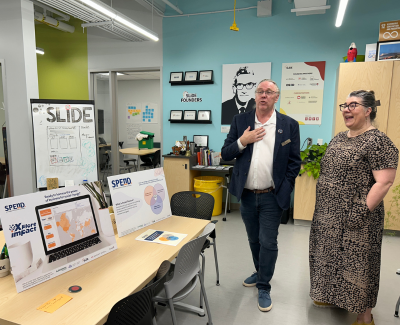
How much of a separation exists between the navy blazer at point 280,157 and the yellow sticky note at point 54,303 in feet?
4.78

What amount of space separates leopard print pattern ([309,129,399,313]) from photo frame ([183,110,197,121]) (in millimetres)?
3428

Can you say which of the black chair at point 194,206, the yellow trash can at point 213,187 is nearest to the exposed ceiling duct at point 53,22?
the yellow trash can at point 213,187

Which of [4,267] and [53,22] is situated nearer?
[4,267]

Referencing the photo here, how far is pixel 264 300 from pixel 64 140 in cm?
289

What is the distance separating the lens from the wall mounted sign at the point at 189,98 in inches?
210

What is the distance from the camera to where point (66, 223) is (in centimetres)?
159

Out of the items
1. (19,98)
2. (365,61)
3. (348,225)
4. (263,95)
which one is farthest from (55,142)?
(365,61)

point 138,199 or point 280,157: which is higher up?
point 280,157

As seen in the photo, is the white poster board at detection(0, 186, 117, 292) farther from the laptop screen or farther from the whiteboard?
the whiteboard

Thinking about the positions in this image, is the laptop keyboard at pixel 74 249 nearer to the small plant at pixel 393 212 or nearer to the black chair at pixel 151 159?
the small plant at pixel 393 212

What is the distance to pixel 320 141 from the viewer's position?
4.69m

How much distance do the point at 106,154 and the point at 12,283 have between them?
19.2 ft

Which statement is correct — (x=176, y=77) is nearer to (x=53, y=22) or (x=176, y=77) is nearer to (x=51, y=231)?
(x=53, y=22)

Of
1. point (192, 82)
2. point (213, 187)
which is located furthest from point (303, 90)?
point (213, 187)
